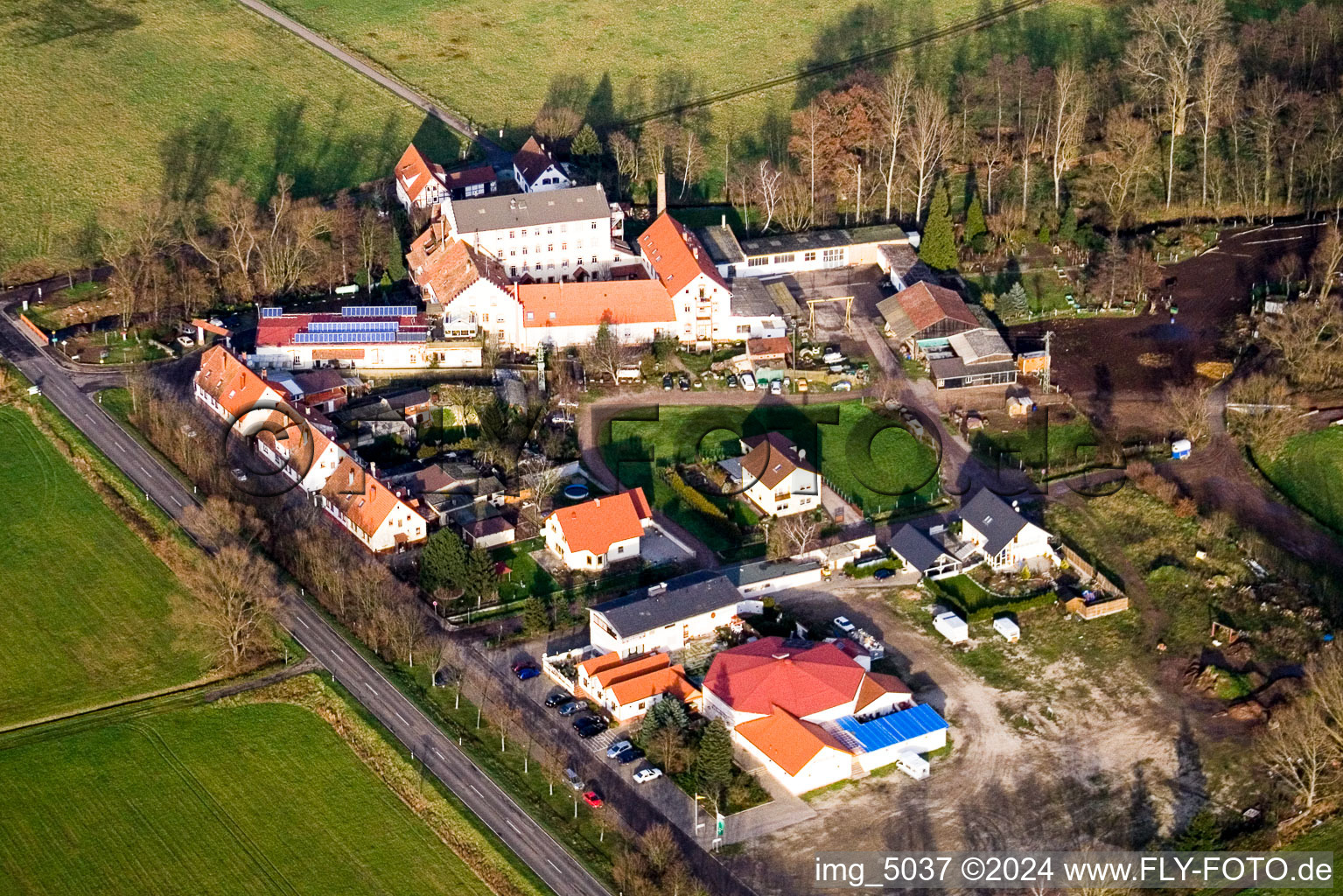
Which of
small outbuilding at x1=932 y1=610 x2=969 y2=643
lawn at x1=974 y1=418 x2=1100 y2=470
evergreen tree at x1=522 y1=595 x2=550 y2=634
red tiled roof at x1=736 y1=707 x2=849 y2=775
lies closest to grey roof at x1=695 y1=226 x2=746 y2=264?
lawn at x1=974 y1=418 x2=1100 y2=470

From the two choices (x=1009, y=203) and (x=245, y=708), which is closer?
(x=245, y=708)

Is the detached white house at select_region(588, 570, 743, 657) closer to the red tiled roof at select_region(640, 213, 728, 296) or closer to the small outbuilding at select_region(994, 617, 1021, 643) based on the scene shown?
the small outbuilding at select_region(994, 617, 1021, 643)

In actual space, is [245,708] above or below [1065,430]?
below

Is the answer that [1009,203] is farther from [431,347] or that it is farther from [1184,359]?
[431,347]

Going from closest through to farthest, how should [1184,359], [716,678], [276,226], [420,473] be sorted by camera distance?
[716,678], [420,473], [1184,359], [276,226]

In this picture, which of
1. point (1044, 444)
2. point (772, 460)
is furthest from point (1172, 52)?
point (772, 460)

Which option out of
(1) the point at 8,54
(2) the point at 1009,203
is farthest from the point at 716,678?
(1) the point at 8,54

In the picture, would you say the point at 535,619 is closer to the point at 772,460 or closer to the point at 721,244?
the point at 772,460
